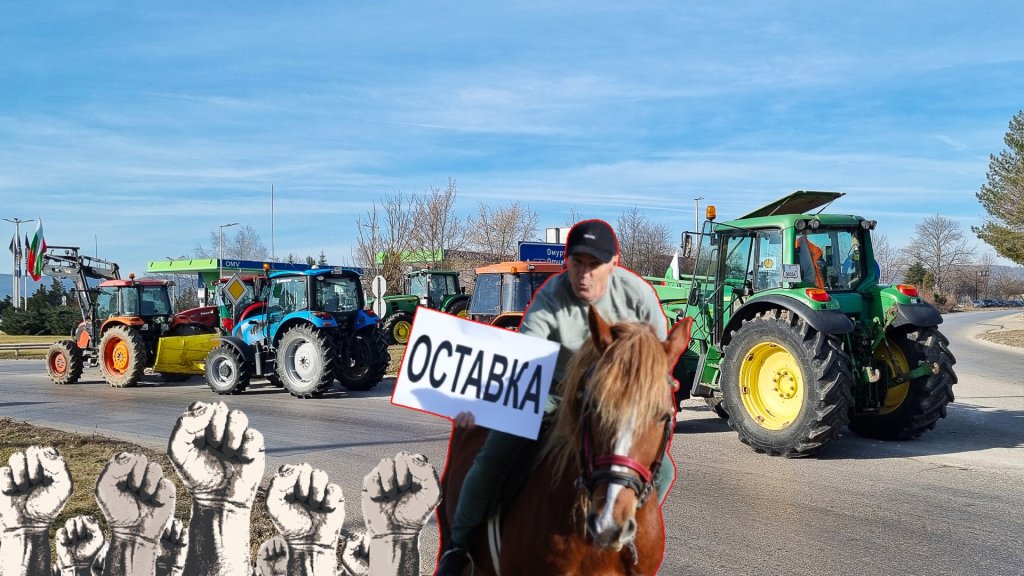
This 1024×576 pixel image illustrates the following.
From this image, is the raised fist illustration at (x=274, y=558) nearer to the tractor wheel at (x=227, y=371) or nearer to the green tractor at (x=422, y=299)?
the tractor wheel at (x=227, y=371)

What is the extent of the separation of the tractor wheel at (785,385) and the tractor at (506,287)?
26.6 ft

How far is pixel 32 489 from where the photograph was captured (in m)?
3.52

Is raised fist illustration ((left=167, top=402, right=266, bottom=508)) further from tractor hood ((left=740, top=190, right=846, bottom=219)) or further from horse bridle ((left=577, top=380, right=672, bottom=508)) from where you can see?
tractor hood ((left=740, top=190, right=846, bottom=219))

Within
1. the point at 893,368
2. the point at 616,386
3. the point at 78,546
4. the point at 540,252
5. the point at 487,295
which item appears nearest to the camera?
the point at 616,386

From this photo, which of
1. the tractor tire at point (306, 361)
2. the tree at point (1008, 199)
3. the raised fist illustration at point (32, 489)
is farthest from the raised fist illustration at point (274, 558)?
the tree at point (1008, 199)

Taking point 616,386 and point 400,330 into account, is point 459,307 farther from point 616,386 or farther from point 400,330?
point 616,386

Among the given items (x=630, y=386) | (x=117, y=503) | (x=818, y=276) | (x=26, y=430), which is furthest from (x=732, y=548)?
(x=26, y=430)

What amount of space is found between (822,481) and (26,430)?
9.36m

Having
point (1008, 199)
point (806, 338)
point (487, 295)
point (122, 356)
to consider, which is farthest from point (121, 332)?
point (1008, 199)

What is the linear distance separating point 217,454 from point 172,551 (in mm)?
490

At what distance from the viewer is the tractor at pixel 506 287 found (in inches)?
689

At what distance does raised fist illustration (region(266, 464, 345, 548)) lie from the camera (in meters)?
3.32

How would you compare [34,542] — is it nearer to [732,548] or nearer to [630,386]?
[630,386]

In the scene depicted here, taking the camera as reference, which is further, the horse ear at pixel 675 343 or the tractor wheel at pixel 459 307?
the tractor wheel at pixel 459 307
